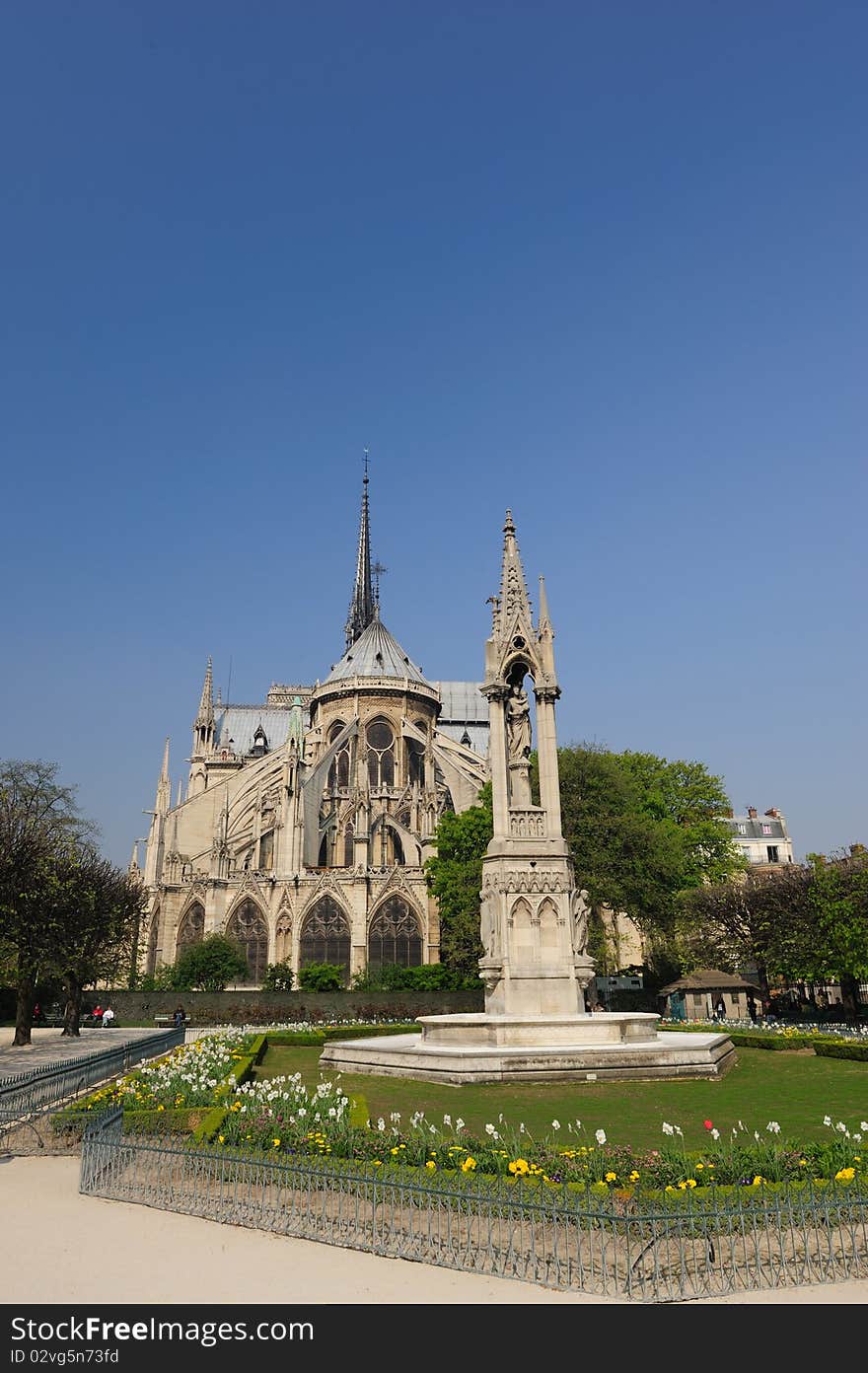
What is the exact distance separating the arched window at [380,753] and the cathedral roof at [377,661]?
4.24 metres

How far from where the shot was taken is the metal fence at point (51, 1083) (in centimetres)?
1323

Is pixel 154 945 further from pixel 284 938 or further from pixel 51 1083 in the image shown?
pixel 51 1083

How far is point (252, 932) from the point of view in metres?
55.3

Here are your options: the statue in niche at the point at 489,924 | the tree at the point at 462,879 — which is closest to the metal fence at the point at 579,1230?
the statue in niche at the point at 489,924

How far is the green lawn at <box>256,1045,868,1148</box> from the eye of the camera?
1045cm

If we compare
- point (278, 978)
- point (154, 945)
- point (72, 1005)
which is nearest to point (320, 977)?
point (278, 978)

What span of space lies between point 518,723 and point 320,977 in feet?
108

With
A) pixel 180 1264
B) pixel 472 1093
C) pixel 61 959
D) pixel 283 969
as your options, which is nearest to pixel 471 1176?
pixel 180 1264

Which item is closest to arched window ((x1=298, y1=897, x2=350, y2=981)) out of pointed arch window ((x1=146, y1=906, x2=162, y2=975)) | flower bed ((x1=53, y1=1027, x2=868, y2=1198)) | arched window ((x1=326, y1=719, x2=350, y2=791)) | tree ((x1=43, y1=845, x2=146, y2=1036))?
pointed arch window ((x1=146, y1=906, x2=162, y2=975))

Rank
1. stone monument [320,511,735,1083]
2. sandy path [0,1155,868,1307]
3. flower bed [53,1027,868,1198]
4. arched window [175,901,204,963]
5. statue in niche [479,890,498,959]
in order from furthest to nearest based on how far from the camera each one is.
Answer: arched window [175,901,204,963] < statue in niche [479,890,498,959] < stone monument [320,511,735,1083] < flower bed [53,1027,868,1198] < sandy path [0,1155,868,1307]

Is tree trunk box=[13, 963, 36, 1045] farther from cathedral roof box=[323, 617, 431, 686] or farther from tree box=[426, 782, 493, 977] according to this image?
cathedral roof box=[323, 617, 431, 686]

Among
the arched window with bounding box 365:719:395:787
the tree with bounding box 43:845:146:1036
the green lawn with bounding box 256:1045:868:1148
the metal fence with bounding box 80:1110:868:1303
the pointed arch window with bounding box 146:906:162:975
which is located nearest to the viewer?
the metal fence with bounding box 80:1110:868:1303

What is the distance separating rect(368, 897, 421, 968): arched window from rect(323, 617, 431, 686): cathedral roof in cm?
2120
